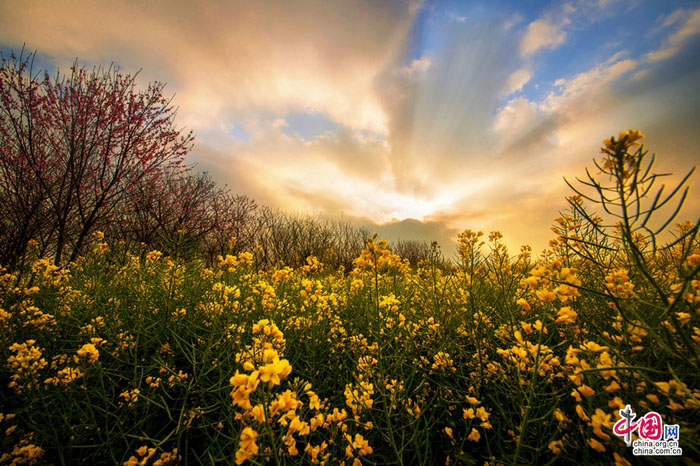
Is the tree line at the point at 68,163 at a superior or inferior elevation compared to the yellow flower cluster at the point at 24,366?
superior

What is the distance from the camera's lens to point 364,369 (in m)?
1.88

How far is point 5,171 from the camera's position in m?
5.74

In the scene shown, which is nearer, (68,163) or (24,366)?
(24,366)

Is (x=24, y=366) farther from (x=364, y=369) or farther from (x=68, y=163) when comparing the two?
(x=68, y=163)

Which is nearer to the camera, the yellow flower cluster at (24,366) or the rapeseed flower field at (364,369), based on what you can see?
the rapeseed flower field at (364,369)

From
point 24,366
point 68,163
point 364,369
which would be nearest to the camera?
point 24,366

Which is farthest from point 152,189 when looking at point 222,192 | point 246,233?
point 246,233

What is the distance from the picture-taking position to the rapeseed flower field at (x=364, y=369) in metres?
1.07

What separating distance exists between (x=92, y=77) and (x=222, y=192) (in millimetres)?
8524

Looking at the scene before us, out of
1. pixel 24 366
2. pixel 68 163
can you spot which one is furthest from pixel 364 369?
pixel 68 163

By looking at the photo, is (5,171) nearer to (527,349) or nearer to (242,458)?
(242,458)

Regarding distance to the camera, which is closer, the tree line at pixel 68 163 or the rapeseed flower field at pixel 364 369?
the rapeseed flower field at pixel 364 369

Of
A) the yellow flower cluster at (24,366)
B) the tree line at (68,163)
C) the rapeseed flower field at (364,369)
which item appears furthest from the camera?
the tree line at (68,163)

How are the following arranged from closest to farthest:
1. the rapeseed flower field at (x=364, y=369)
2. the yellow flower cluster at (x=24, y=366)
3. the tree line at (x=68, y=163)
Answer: the rapeseed flower field at (x=364, y=369), the yellow flower cluster at (x=24, y=366), the tree line at (x=68, y=163)
